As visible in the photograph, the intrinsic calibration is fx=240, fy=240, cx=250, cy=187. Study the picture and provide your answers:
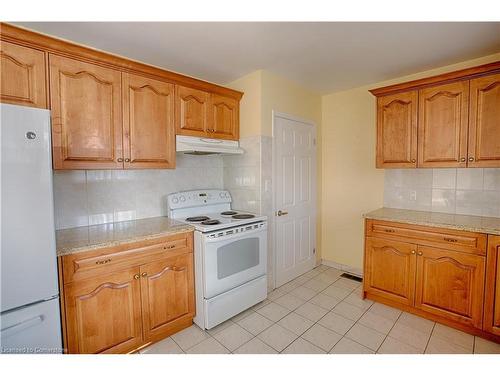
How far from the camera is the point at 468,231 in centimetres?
189

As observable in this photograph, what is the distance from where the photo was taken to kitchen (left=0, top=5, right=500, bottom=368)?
1.44 metres

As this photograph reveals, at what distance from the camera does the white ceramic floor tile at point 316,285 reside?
2.76m

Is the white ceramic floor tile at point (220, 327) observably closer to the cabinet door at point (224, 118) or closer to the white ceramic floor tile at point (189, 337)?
the white ceramic floor tile at point (189, 337)

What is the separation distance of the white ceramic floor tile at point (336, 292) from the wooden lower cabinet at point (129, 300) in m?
1.48

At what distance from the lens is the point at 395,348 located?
1.80 m

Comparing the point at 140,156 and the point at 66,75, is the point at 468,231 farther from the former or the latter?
the point at 66,75

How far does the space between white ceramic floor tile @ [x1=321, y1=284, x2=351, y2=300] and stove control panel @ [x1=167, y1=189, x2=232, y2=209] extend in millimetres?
1503

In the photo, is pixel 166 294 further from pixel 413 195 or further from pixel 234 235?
pixel 413 195

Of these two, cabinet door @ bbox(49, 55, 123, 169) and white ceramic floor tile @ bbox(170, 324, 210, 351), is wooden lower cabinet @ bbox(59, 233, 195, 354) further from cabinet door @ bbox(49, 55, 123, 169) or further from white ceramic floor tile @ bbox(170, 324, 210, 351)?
cabinet door @ bbox(49, 55, 123, 169)

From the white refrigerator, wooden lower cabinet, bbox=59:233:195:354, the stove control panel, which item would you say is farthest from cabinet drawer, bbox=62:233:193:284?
the stove control panel

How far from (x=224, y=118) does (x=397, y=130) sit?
1.78 metres

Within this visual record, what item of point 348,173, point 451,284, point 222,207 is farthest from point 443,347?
point 222,207

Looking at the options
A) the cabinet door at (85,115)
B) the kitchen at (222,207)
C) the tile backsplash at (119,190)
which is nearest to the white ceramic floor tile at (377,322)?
the kitchen at (222,207)

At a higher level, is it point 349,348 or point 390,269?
point 390,269
